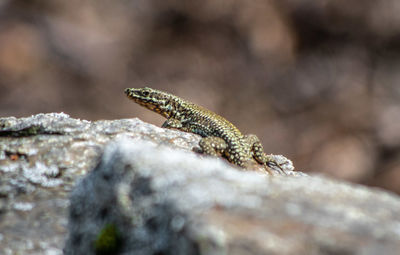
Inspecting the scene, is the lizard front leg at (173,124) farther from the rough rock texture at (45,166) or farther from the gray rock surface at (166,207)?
the gray rock surface at (166,207)

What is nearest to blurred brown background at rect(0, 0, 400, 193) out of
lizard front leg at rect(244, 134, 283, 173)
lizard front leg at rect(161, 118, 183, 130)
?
lizard front leg at rect(161, 118, 183, 130)

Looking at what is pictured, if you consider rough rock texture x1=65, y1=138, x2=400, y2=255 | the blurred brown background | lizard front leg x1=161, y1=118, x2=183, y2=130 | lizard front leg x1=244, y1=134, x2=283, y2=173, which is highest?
the blurred brown background

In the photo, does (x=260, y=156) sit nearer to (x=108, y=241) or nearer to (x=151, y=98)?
(x=151, y=98)

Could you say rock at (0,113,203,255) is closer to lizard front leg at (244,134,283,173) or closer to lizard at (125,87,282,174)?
lizard at (125,87,282,174)

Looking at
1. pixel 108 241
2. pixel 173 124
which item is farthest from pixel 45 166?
pixel 173 124

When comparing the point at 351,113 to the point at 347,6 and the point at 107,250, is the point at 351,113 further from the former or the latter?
the point at 107,250
